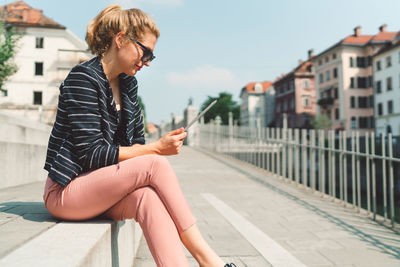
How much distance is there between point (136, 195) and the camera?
182cm

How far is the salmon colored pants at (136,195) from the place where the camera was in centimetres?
176

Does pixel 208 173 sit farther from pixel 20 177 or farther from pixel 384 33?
pixel 384 33

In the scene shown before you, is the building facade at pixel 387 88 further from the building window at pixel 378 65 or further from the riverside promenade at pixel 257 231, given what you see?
the riverside promenade at pixel 257 231

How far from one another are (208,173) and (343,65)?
40.4m

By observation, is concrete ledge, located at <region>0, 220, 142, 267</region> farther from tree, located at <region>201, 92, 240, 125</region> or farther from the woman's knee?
tree, located at <region>201, 92, 240, 125</region>

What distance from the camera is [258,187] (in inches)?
269

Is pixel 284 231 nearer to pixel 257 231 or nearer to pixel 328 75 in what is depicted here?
pixel 257 231

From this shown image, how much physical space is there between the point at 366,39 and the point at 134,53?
1995 inches

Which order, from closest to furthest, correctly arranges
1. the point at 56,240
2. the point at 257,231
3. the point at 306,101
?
the point at 56,240 → the point at 257,231 → the point at 306,101

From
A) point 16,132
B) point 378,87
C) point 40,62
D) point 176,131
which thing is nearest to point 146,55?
point 176,131

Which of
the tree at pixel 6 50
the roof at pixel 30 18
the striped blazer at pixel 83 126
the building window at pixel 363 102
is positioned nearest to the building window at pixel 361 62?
the building window at pixel 363 102

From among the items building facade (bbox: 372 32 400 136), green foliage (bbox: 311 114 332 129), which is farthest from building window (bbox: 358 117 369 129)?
green foliage (bbox: 311 114 332 129)

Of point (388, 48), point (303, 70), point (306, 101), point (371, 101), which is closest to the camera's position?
point (388, 48)

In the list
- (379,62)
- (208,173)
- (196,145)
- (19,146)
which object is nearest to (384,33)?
(379,62)
